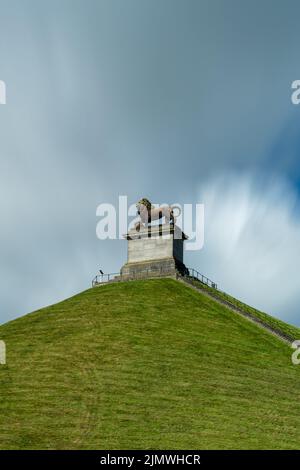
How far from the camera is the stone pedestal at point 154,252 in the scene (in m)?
73.6

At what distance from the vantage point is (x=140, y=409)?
4006cm

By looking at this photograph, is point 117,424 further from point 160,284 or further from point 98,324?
point 160,284

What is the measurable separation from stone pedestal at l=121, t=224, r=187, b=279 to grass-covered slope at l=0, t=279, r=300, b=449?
8.34 meters

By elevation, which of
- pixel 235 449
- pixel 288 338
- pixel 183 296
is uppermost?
pixel 183 296

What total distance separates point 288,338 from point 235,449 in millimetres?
25096

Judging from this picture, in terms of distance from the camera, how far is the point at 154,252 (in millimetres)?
75312

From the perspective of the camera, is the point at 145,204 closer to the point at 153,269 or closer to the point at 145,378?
the point at 153,269

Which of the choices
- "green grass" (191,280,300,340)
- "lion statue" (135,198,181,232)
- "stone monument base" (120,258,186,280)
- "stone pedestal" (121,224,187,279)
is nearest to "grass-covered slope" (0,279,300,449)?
"green grass" (191,280,300,340)

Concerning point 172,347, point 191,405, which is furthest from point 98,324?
point 191,405

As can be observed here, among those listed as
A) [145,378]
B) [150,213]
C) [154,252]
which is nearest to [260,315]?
[154,252]

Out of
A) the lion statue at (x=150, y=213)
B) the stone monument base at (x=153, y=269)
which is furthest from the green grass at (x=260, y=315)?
the lion statue at (x=150, y=213)

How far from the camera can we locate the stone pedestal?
73.6m

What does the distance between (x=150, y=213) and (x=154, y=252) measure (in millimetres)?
4916

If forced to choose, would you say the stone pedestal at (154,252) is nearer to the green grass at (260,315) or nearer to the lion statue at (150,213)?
the lion statue at (150,213)
